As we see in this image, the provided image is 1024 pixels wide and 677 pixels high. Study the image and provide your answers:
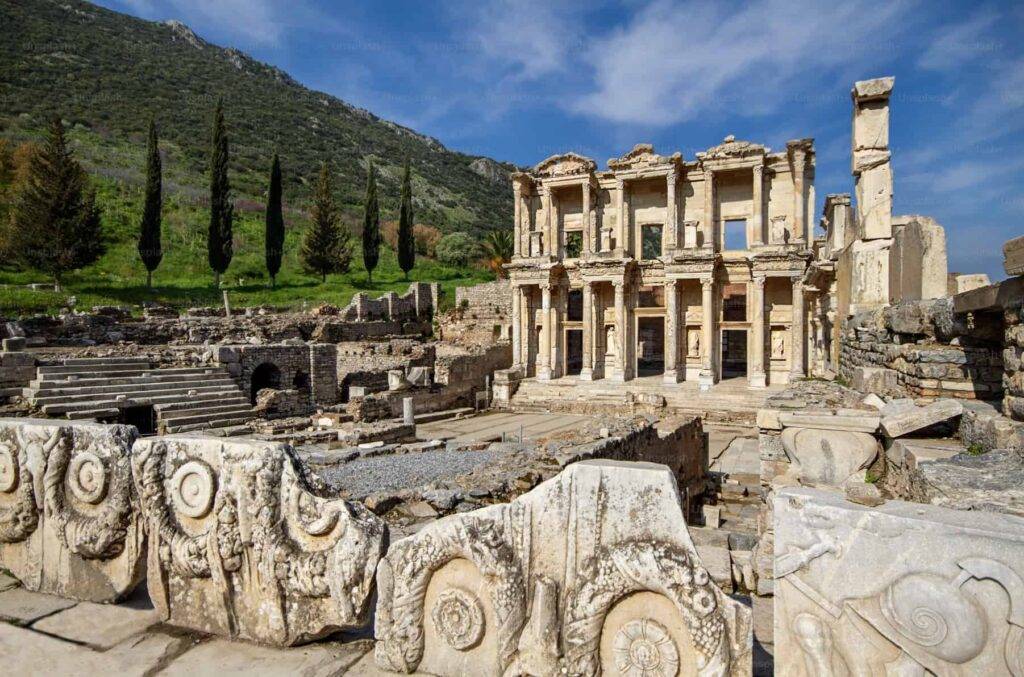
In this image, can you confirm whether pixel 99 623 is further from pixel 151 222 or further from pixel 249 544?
pixel 151 222

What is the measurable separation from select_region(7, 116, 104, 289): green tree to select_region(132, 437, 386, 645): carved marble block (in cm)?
3155

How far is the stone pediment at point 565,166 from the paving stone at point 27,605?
25600 millimetres

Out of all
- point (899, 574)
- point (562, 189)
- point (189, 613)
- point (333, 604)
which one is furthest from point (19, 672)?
point (562, 189)

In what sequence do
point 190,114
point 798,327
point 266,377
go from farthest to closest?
point 190,114 < point 798,327 < point 266,377

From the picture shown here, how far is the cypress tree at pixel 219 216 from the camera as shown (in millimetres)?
33125

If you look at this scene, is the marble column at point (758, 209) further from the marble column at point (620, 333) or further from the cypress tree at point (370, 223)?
the cypress tree at point (370, 223)

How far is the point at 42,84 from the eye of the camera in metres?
→ 53.7

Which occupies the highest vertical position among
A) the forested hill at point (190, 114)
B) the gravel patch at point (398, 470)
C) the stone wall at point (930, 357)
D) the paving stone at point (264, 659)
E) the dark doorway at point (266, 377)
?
the forested hill at point (190, 114)

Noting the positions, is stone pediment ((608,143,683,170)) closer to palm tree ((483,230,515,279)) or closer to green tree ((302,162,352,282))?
palm tree ((483,230,515,279))

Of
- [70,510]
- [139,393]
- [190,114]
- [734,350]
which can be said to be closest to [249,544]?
[70,510]

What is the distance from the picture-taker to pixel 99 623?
3.08 meters

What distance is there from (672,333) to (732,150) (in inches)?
320

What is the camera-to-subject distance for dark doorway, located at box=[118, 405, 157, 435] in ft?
46.1

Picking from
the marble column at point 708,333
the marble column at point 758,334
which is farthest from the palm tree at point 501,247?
the marble column at point 758,334
